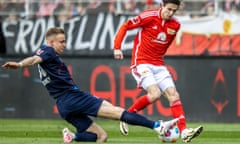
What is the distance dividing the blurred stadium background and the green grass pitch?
94cm

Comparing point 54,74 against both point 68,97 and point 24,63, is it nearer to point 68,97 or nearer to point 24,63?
point 68,97

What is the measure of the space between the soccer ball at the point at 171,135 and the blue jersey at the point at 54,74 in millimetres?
1436

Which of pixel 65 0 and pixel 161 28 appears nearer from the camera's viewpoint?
pixel 161 28

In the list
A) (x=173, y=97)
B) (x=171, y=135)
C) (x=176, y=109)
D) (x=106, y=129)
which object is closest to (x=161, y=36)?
(x=173, y=97)

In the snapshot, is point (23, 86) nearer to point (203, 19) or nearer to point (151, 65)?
point (203, 19)

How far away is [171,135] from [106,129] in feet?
14.6

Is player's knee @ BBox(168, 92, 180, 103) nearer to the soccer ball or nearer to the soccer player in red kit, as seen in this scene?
the soccer player in red kit

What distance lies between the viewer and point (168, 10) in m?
13.5

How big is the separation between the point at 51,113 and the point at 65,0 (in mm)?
3390

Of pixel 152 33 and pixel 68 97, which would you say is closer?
pixel 68 97

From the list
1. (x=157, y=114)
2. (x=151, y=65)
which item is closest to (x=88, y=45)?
(x=157, y=114)

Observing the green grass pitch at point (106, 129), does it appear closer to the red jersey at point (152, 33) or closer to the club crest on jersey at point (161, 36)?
the red jersey at point (152, 33)

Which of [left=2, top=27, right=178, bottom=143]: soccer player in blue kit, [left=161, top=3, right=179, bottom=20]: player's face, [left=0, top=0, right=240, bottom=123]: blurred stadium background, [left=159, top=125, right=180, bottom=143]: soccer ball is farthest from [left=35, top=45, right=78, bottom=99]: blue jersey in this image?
[left=0, top=0, right=240, bottom=123]: blurred stadium background

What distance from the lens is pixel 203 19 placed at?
2073 cm
